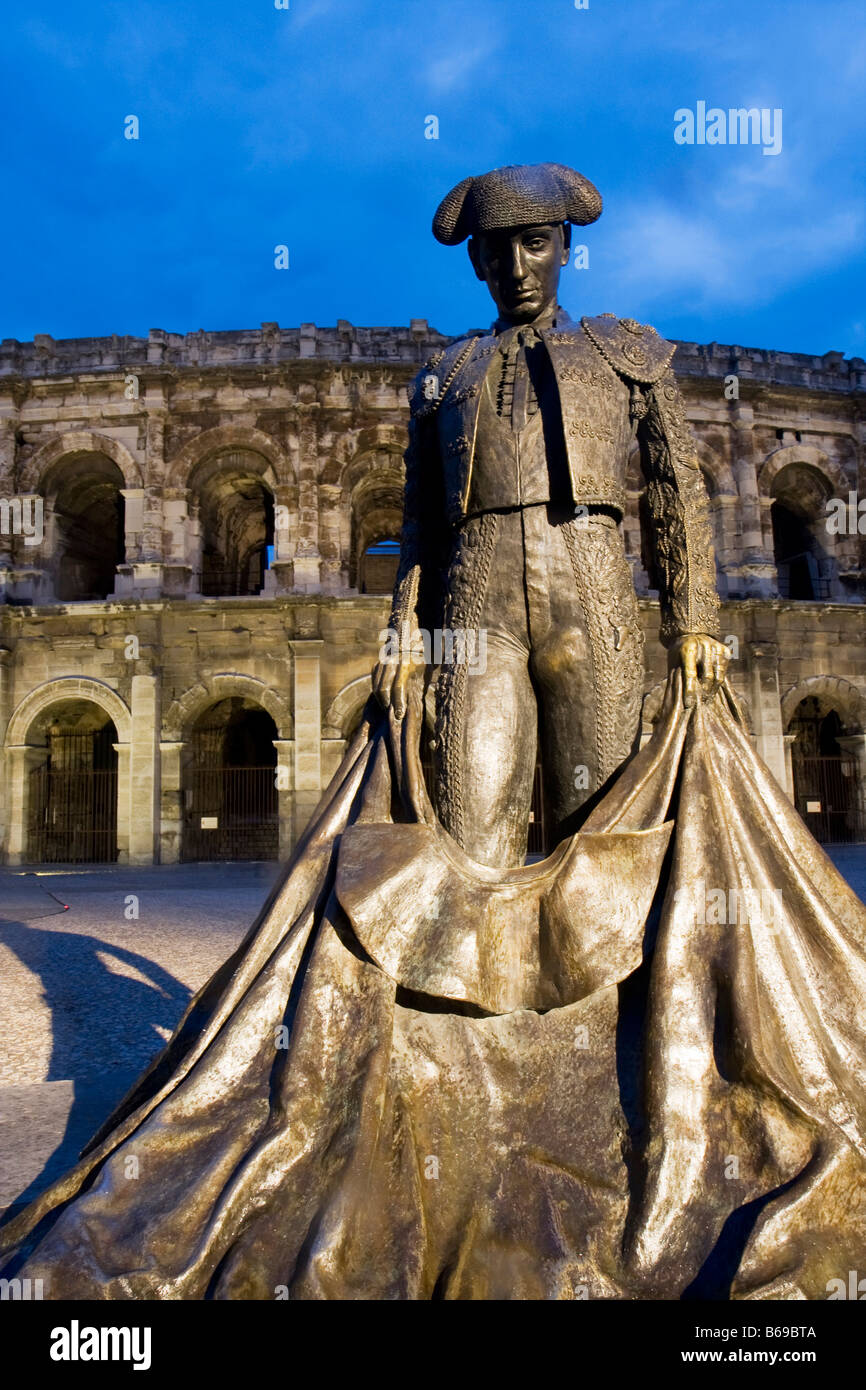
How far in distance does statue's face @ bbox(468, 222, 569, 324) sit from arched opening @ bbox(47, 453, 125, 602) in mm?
16163

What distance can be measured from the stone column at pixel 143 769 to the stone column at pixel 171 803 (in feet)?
0.47

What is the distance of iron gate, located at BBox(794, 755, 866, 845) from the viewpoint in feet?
56.8

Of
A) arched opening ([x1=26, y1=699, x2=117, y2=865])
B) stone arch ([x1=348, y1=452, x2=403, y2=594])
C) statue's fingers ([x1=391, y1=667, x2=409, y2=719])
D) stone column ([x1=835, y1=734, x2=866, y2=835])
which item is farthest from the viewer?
stone column ([x1=835, y1=734, x2=866, y2=835])

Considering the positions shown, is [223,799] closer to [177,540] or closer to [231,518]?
[177,540]

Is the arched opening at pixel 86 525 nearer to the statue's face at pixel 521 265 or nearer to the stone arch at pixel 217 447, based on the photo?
the stone arch at pixel 217 447

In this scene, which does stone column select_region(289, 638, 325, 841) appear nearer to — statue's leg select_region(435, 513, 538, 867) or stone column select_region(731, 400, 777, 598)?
stone column select_region(731, 400, 777, 598)

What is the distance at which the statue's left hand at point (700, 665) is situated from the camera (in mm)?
2285

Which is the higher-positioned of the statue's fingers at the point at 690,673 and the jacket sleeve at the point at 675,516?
the jacket sleeve at the point at 675,516

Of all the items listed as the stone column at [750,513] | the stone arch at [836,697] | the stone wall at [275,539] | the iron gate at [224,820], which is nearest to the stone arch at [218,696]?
the stone wall at [275,539]

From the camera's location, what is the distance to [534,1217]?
1.71 m

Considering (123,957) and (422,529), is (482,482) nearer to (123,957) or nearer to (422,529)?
(422,529)

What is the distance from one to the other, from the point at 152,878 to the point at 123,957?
7306 mm

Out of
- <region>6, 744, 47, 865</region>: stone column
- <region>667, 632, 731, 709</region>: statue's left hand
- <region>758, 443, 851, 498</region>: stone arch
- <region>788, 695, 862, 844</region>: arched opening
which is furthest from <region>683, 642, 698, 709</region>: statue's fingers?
<region>758, 443, 851, 498</region>: stone arch
